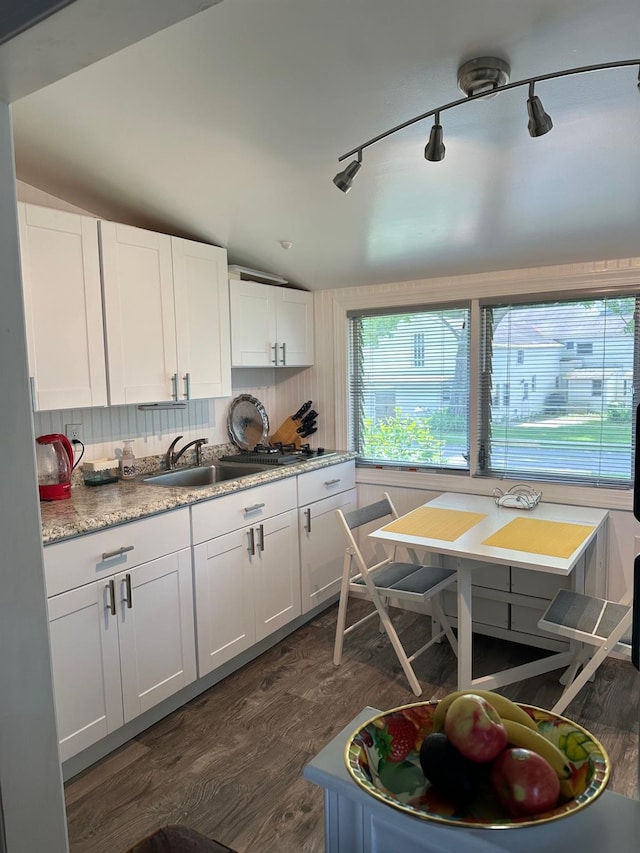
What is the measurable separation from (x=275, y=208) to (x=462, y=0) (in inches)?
59.0

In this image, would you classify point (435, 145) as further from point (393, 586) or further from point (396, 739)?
point (393, 586)

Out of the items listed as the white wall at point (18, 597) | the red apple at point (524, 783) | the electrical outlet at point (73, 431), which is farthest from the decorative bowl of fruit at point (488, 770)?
the electrical outlet at point (73, 431)

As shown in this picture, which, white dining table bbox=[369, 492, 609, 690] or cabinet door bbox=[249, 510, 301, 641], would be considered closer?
white dining table bbox=[369, 492, 609, 690]

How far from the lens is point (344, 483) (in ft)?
12.4

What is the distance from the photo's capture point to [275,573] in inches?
125

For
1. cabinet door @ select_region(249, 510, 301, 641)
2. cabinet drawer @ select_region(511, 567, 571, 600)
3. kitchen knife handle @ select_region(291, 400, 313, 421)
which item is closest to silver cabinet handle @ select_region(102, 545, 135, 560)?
cabinet door @ select_region(249, 510, 301, 641)

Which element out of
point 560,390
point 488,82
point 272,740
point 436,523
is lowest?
point 272,740

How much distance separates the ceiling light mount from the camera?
1.68m

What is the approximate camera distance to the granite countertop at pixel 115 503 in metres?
2.19

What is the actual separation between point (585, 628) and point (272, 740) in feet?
4.37

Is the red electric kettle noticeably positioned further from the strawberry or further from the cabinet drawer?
the cabinet drawer

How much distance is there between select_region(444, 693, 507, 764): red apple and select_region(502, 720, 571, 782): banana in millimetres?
24

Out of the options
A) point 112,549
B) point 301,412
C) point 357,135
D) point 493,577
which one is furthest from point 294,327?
point 112,549

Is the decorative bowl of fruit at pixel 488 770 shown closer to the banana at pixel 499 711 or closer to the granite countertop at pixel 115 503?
the banana at pixel 499 711
